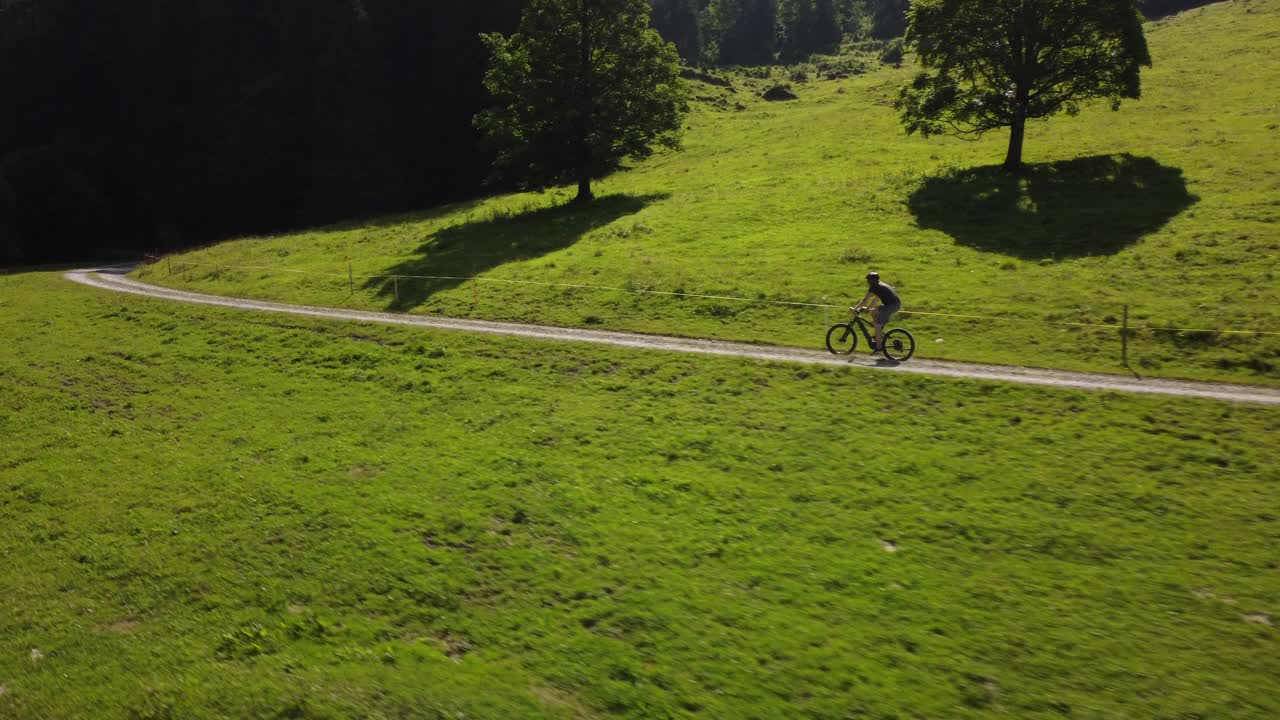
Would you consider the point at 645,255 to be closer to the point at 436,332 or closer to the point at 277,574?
the point at 436,332

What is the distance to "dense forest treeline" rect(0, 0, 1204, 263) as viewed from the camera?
88125 millimetres

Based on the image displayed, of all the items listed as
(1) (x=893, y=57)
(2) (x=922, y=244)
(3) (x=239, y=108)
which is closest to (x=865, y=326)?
(2) (x=922, y=244)

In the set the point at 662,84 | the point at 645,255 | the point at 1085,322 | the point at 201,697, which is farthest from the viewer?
the point at 662,84

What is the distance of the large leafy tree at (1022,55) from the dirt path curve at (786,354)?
31.4 meters

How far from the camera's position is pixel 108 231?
3374 inches

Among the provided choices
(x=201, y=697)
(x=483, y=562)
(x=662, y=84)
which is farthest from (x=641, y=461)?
(x=662, y=84)

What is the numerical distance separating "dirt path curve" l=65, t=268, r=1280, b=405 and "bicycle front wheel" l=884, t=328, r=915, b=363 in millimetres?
359

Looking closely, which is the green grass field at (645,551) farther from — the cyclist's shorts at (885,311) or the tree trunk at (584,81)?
the tree trunk at (584,81)

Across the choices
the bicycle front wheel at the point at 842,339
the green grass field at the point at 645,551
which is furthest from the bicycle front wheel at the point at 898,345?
the green grass field at the point at 645,551

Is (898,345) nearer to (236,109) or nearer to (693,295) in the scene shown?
(693,295)

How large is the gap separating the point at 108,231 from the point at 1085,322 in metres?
98.5

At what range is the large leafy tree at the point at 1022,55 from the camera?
4556 centimetres

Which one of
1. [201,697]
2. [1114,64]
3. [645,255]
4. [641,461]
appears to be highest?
[1114,64]

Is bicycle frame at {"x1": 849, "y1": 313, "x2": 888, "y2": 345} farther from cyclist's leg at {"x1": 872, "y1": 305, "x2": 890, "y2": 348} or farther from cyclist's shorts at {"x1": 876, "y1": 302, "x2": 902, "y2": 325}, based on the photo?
cyclist's shorts at {"x1": 876, "y1": 302, "x2": 902, "y2": 325}
